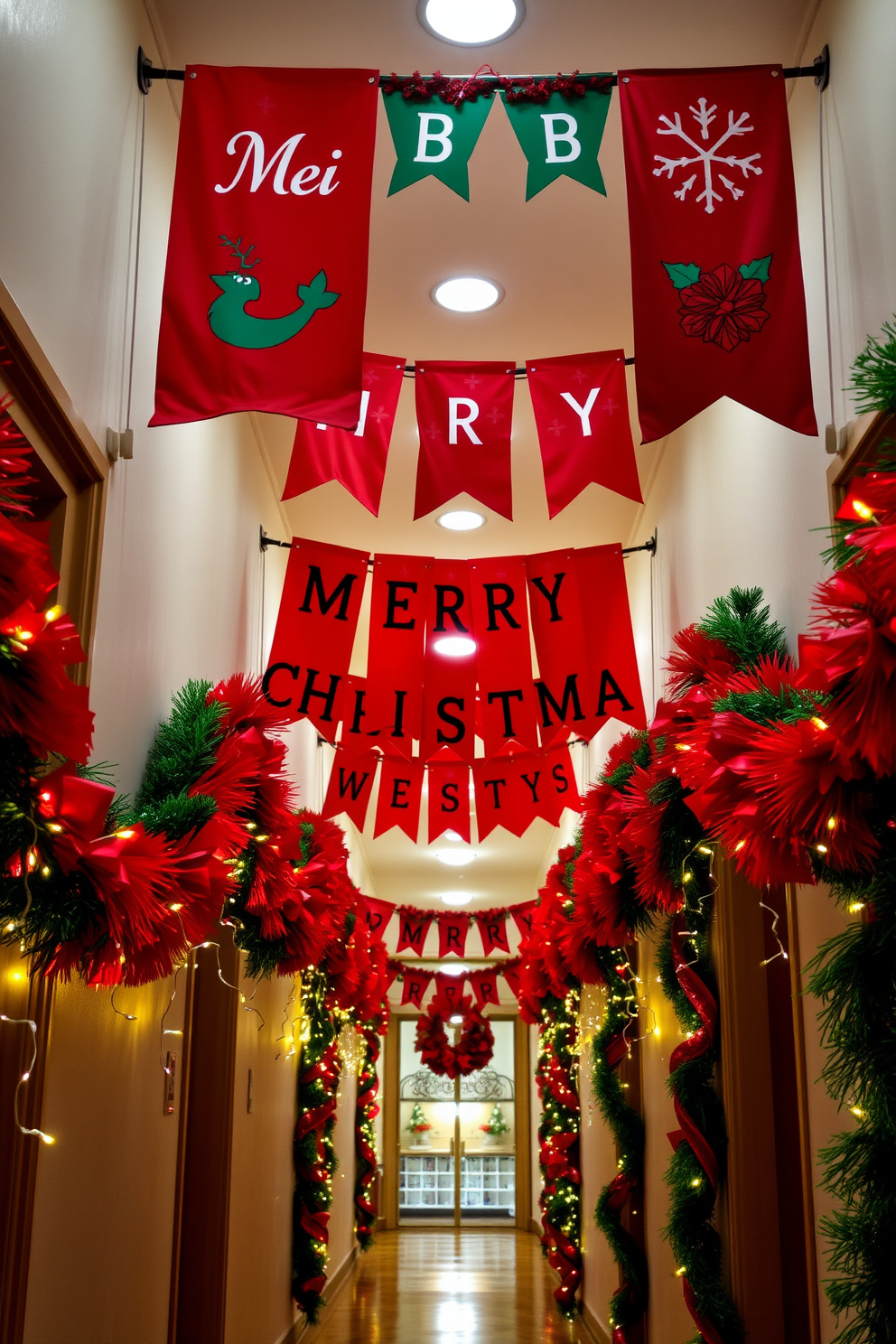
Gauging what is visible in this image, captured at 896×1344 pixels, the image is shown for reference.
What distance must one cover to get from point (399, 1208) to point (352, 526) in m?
10.5

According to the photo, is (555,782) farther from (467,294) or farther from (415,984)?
(415,984)

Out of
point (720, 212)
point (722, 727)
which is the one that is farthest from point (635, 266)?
point (722, 727)

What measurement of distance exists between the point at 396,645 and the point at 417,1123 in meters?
11.1

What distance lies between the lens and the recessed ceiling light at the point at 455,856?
1127cm

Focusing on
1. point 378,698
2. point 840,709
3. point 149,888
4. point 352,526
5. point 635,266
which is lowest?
point 149,888

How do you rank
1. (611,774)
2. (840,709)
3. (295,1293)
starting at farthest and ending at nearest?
(295,1293) → (611,774) → (840,709)

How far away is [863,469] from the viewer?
229 centimetres

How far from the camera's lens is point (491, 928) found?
1089 cm

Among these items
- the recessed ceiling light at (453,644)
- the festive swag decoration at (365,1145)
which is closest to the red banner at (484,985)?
the festive swag decoration at (365,1145)

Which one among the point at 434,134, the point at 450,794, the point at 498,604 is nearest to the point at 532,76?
the point at 434,134

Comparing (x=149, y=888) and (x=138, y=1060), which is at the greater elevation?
(x=149, y=888)

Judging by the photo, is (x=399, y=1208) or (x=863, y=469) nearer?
(x=863, y=469)

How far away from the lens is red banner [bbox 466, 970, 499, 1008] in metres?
12.8

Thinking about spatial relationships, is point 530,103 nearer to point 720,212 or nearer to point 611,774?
point 720,212
